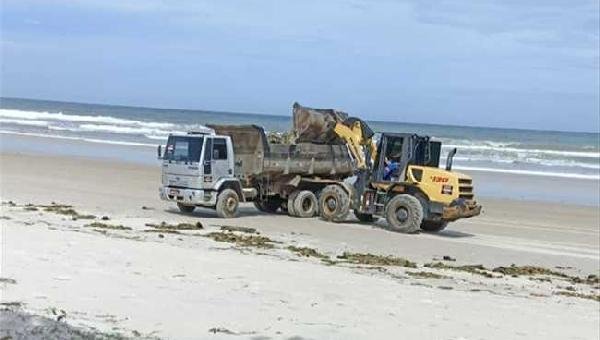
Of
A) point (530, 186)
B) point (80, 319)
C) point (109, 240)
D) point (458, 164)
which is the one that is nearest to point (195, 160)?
point (109, 240)

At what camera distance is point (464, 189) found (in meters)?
18.7

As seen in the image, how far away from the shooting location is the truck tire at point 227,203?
19.2 m

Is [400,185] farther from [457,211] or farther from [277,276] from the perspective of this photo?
[277,276]

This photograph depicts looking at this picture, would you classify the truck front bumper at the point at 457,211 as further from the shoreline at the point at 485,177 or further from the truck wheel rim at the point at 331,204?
the shoreline at the point at 485,177

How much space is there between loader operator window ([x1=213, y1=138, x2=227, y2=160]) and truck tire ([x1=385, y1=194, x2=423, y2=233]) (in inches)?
149

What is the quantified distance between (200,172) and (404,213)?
4518 millimetres

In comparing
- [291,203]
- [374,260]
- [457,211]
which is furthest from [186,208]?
[374,260]

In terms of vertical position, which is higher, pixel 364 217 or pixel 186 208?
pixel 364 217

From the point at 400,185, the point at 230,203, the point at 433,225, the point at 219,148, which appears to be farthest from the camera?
the point at 433,225

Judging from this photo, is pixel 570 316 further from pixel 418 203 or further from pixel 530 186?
pixel 530 186

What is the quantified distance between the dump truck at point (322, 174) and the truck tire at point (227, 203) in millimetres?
22

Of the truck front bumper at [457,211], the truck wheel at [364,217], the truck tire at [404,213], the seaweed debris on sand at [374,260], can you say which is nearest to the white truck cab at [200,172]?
the truck wheel at [364,217]

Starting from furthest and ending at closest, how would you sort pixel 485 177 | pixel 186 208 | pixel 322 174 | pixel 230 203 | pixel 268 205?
pixel 485 177 → pixel 268 205 → pixel 322 174 → pixel 186 208 → pixel 230 203

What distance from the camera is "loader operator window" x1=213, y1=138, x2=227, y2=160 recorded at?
19203 mm
